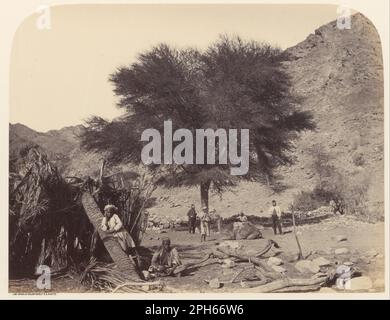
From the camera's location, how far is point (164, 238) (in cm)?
466

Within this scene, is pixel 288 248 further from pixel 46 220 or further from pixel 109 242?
pixel 46 220

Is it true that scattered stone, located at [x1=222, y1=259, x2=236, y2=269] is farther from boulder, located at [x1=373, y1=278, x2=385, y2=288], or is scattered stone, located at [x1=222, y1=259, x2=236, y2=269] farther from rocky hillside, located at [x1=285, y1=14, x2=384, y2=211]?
boulder, located at [x1=373, y1=278, x2=385, y2=288]

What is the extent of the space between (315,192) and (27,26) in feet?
8.59

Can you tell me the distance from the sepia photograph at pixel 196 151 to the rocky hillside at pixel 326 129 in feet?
0.04

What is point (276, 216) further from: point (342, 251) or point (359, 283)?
point (359, 283)

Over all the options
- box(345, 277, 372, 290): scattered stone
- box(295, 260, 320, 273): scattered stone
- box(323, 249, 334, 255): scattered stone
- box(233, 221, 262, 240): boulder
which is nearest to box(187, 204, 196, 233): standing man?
box(233, 221, 262, 240): boulder

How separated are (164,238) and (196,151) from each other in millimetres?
731

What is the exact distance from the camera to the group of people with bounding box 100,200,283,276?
15.2 feet

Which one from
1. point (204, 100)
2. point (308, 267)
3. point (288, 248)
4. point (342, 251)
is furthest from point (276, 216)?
point (204, 100)

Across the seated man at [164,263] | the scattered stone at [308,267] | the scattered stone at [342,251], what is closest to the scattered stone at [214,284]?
the seated man at [164,263]

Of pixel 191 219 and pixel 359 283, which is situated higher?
pixel 191 219

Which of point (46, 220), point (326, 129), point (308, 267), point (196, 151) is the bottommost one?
point (308, 267)
